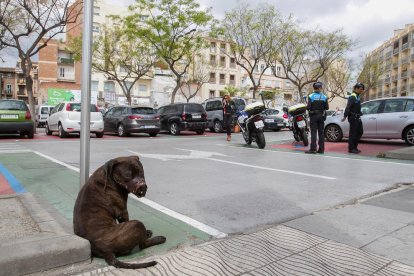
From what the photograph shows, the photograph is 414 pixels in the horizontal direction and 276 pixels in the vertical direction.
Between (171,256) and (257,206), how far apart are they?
184 centimetres

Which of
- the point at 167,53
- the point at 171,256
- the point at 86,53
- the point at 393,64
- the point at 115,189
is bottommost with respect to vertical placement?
the point at 171,256

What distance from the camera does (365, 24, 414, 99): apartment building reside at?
71.2 metres

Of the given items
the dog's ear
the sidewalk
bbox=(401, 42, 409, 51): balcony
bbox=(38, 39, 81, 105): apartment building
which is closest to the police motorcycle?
the sidewalk

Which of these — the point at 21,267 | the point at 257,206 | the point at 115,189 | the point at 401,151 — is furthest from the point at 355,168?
the point at 21,267

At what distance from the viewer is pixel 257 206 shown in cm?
464

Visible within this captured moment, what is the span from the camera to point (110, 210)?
2.99m

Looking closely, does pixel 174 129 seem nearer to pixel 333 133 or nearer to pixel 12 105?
pixel 12 105

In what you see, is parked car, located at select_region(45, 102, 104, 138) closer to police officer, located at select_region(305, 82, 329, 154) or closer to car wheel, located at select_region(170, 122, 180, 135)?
car wheel, located at select_region(170, 122, 180, 135)

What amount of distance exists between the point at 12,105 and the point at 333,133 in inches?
475

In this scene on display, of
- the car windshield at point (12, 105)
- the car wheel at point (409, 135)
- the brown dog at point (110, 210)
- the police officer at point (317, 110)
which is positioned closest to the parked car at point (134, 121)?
the car windshield at point (12, 105)

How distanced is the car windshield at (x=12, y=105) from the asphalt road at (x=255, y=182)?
547cm

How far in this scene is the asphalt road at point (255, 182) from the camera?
14.4 ft

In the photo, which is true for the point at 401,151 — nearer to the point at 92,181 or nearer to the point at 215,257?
the point at 215,257

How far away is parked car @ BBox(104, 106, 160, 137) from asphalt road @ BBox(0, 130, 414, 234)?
7342 millimetres
